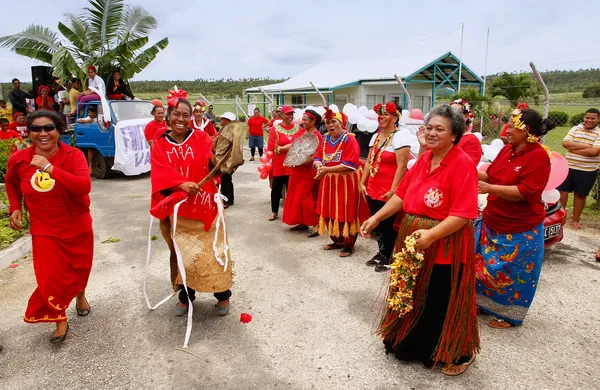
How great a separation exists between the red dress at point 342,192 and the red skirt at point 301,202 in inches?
24.3

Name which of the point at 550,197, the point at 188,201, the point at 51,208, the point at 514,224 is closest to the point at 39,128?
the point at 51,208

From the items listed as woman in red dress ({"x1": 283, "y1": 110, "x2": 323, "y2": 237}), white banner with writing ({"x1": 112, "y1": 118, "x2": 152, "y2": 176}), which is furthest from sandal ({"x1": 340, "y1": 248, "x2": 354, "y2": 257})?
white banner with writing ({"x1": 112, "y1": 118, "x2": 152, "y2": 176})

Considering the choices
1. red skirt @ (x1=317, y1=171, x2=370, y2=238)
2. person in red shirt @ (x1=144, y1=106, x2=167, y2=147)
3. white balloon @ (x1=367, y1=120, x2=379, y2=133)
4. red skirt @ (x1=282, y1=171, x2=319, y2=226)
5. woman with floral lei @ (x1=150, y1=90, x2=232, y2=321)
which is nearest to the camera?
woman with floral lei @ (x1=150, y1=90, x2=232, y2=321)

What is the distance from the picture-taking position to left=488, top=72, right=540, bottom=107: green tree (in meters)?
20.6

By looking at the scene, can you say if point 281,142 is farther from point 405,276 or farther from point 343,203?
point 405,276

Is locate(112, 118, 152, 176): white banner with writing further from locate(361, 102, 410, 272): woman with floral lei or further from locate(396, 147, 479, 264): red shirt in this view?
locate(396, 147, 479, 264): red shirt

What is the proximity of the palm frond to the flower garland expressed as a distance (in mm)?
14535

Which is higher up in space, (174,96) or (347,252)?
(174,96)

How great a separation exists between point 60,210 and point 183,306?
1.37 metres

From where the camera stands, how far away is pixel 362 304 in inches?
161

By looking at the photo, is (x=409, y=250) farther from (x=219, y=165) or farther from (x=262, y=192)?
(x=262, y=192)

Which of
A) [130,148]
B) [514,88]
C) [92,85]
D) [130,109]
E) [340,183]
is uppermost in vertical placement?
[514,88]

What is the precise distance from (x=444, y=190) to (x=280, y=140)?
4.37 metres

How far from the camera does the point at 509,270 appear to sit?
11.6 ft
